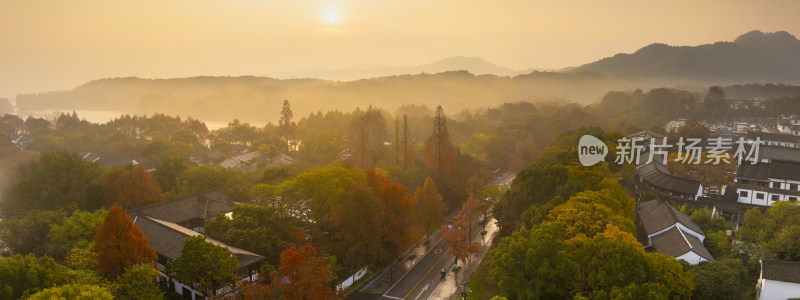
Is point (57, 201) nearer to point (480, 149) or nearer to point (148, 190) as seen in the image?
point (148, 190)

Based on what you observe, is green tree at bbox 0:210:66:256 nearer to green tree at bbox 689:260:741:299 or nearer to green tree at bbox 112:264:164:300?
green tree at bbox 112:264:164:300

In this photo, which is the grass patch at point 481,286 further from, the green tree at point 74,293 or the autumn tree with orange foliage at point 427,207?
the green tree at point 74,293

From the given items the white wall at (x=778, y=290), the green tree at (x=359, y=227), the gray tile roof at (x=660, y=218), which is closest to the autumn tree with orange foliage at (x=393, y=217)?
the green tree at (x=359, y=227)

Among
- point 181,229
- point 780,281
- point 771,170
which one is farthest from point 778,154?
point 181,229

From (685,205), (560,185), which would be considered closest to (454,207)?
(560,185)

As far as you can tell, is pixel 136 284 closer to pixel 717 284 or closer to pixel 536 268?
pixel 536 268

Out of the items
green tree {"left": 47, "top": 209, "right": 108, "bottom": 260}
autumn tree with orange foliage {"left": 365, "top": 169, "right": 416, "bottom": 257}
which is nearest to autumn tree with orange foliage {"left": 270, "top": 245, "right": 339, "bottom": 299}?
autumn tree with orange foliage {"left": 365, "top": 169, "right": 416, "bottom": 257}
